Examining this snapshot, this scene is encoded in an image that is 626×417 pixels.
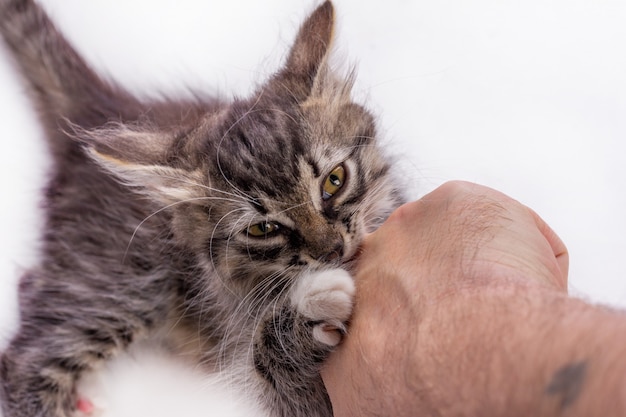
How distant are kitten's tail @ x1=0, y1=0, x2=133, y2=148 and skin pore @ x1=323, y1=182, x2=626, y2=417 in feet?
3.96

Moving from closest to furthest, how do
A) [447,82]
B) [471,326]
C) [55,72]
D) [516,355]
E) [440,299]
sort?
[516,355], [471,326], [440,299], [55,72], [447,82]

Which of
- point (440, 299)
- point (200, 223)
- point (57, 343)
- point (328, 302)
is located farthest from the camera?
point (57, 343)

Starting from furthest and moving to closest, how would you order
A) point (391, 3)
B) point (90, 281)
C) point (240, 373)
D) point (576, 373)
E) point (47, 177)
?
point (391, 3) → point (47, 177) → point (90, 281) → point (240, 373) → point (576, 373)

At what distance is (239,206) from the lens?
1.70m

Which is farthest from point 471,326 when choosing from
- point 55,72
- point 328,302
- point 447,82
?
point 55,72

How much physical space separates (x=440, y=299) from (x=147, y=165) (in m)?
0.92

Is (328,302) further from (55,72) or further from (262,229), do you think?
(55,72)

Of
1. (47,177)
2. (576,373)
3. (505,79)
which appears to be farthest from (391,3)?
(576,373)

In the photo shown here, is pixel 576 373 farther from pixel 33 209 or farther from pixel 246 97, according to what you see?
pixel 33 209

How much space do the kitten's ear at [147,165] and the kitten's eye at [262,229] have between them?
0.20 m

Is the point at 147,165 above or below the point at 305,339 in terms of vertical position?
above

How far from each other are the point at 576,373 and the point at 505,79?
173 centimetres

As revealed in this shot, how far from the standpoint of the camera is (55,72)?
229 centimetres

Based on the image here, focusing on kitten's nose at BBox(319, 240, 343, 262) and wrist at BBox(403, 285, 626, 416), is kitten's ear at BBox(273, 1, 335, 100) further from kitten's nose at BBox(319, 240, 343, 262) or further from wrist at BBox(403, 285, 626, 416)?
wrist at BBox(403, 285, 626, 416)
